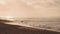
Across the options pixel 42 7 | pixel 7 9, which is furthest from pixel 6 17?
pixel 42 7

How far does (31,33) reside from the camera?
519 millimetres

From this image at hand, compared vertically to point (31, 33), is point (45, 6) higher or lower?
higher

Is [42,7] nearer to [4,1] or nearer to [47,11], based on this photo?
[47,11]

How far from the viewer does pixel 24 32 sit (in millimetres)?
515

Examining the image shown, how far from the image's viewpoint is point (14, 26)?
0.45 meters

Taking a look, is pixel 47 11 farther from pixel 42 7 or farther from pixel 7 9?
pixel 7 9

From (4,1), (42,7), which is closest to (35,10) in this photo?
(42,7)

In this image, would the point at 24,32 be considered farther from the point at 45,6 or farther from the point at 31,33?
the point at 45,6

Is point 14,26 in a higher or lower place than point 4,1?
lower

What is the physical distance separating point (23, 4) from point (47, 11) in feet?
0.34

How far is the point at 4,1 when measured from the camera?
50 cm

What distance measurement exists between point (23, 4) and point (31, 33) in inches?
5.2

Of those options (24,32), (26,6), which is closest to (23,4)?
(26,6)

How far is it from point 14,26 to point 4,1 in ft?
0.41
